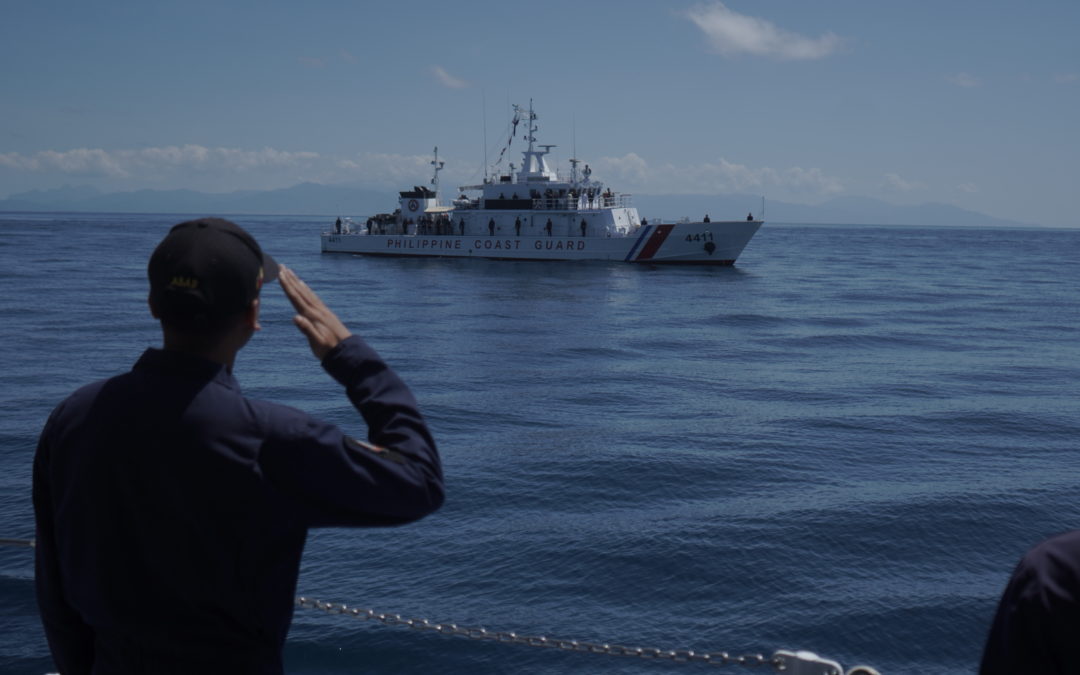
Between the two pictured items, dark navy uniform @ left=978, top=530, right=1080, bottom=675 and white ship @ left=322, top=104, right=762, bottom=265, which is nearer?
dark navy uniform @ left=978, top=530, right=1080, bottom=675

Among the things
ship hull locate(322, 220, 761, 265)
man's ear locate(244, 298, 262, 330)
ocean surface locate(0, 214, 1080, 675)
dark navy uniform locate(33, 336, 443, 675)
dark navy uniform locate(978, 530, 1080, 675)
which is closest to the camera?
dark navy uniform locate(978, 530, 1080, 675)

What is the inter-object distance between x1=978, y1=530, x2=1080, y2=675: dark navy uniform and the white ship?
48645mm

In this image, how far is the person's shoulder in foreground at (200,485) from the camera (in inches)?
68.5

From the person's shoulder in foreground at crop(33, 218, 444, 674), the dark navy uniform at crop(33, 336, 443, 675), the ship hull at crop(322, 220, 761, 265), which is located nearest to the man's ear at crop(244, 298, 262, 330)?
the person's shoulder in foreground at crop(33, 218, 444, 674)

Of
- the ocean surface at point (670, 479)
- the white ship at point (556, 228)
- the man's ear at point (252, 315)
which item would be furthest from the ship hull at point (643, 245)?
the man's ear at point (252, 315)

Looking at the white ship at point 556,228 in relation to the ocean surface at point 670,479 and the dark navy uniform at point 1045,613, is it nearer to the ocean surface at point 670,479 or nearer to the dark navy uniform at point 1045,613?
the ocean surface at point 670,479

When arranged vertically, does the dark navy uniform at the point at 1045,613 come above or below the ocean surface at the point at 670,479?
above

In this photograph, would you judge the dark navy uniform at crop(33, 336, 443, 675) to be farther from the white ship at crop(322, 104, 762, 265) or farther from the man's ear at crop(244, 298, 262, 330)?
the white ship at crop(322, 104, 762, 265)

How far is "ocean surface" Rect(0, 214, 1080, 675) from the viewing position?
745 cm

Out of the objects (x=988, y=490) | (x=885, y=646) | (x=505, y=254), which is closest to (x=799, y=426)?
(x=988, y=490)

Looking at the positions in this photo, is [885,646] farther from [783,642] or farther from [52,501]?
[52,501]

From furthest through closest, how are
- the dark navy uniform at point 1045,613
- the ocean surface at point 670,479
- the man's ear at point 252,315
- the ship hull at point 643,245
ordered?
the ship hull at point 643,245, the ocean surface at point 670,479, the man's ear at point 252,315, the dark navy uniform at point 1045,613

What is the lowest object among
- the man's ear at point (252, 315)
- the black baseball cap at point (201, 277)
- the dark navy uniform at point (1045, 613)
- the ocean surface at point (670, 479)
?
the ocean surface at point (670, 479)

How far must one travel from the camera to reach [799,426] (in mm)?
14719
